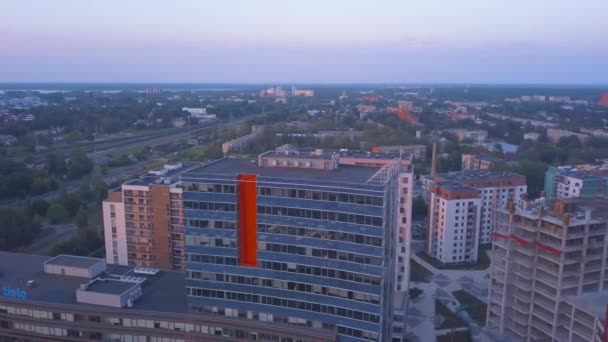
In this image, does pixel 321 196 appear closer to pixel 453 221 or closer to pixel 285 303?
pixel 285 303

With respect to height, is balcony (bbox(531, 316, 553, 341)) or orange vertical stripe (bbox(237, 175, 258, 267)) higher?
orange vertical stripe (bbox(237, 175, 258, 267))

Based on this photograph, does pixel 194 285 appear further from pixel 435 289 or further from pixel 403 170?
pixel 435 289

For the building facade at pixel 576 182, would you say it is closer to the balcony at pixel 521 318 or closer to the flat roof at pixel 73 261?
the balcony at pixel 521 318

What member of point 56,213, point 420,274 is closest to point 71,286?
point 56,213

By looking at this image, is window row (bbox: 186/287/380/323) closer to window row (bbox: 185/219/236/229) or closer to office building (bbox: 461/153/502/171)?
window row (bbox: 185/219/236/229)

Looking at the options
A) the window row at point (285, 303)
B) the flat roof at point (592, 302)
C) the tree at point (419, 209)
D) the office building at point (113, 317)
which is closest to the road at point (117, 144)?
the tree at point (419, 209)

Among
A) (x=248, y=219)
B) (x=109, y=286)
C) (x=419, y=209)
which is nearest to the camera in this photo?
(x=248, y=219)

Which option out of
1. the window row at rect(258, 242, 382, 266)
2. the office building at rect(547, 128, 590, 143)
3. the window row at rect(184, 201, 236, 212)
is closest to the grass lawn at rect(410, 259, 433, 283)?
the window row at rect(258, 242, 382, 266)
